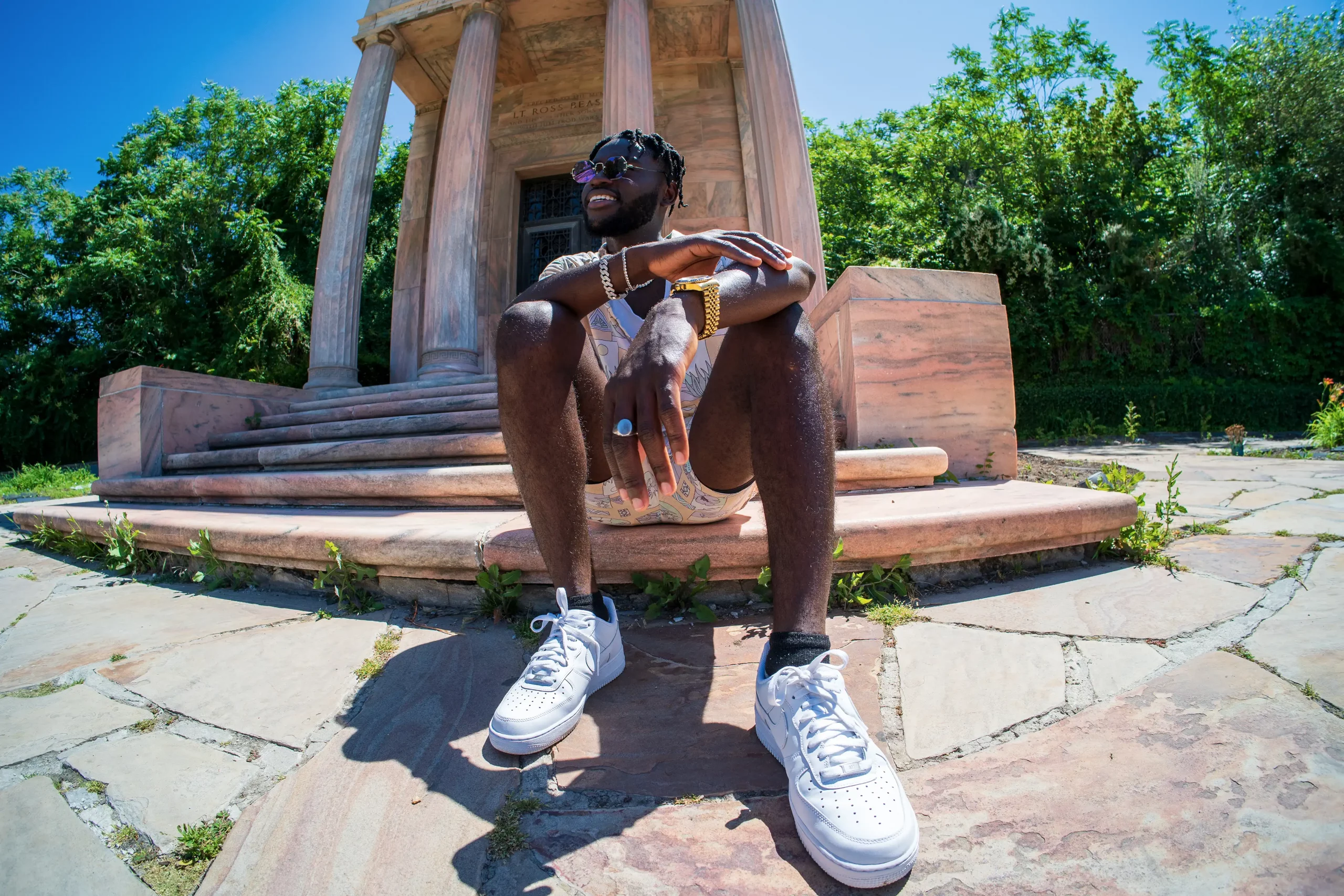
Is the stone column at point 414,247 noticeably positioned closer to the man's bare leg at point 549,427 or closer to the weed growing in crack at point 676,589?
the weed growing in crack at point 676,589

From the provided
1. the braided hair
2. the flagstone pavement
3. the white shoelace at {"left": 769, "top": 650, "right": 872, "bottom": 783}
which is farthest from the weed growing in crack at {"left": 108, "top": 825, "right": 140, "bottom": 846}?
the braided hair

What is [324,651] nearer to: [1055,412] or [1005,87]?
[1055,412]

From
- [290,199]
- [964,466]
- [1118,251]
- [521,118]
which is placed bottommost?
[964,466]

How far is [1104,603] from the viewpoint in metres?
1.66

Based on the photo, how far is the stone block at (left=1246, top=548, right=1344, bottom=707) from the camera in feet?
3.77

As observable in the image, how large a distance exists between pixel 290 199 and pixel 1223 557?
17.7m

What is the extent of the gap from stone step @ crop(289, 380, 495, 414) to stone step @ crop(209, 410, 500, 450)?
421mm

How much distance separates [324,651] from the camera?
160 centimetres

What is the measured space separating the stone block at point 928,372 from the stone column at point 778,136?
8.36ft

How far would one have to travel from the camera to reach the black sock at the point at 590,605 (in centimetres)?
139

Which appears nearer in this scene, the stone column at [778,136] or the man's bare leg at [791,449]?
the man's bare leg at [791,449]

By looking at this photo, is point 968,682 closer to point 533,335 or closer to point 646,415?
point 646,415

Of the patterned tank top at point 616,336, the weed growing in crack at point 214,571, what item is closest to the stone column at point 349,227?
the weed growing in crack at point 214,571

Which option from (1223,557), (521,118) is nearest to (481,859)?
(1223,557)
